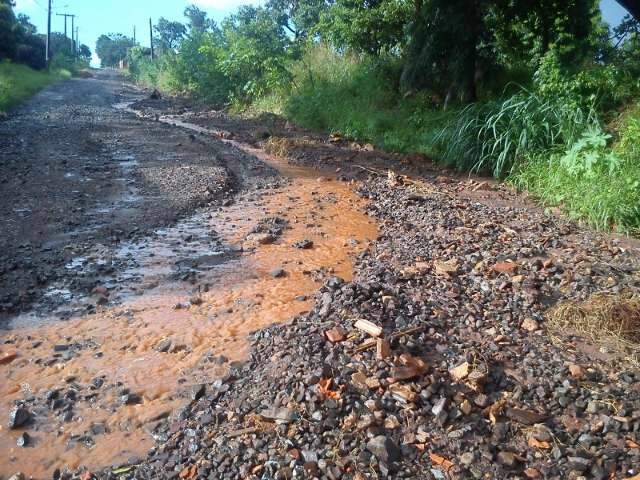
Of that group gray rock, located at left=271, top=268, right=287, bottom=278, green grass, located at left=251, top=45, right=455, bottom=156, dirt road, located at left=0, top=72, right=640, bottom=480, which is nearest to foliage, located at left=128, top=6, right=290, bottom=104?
green grass, located at left=251, top=45, right=455, bottom=156

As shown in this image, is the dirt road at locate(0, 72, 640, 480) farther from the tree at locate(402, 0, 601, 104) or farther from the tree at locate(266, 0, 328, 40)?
the tree at locate(266, 0, 328, 40)

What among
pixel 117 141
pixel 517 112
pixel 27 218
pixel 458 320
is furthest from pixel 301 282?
pixel 117 141

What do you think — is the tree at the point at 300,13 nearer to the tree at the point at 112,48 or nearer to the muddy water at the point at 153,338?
the muddy water at the point at 153,338

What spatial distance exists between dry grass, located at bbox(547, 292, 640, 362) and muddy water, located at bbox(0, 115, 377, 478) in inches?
66.4

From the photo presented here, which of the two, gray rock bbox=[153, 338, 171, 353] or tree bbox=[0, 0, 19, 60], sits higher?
tree bbox=[0, 0, 19, 60]

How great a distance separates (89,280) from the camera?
13.9 feet

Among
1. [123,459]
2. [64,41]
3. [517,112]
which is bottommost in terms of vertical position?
[123,459]

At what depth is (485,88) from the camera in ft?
32.1

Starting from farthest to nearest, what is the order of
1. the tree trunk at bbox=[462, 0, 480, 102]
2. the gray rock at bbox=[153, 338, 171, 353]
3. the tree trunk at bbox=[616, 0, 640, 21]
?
the tree trunk at bbox=[462, 0, 480, 102] → the tree trunk at bbox=[616, 0, 640, 21] → the gray rock at bbox=[153, 338, 171, 353]

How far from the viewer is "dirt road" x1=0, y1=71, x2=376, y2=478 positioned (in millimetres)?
2779

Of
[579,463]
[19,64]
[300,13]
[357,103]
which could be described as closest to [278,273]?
[579,463]

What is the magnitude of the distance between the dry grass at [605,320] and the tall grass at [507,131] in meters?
3.62

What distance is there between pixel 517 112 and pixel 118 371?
6.20m

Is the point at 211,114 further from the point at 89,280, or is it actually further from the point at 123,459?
the point at 123,459
